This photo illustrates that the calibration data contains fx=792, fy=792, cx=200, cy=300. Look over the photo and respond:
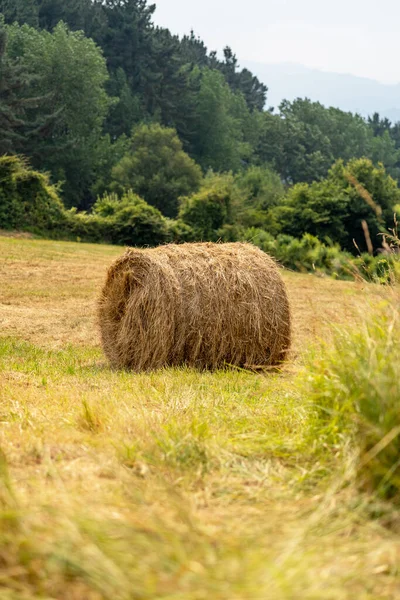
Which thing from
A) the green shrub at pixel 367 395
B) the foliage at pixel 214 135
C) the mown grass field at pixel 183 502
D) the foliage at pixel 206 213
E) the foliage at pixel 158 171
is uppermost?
the foliage at pixel 214 135

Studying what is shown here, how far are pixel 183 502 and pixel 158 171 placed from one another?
5801cm

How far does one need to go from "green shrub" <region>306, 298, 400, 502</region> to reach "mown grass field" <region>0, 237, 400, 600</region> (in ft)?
0.37

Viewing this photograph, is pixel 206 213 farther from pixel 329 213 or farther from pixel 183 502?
pixel 183 502

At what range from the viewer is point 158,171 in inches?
2373

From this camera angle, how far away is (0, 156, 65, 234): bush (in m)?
30.7

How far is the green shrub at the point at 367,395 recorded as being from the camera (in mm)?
3646

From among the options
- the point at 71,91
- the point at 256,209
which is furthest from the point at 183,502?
the point at 71,91

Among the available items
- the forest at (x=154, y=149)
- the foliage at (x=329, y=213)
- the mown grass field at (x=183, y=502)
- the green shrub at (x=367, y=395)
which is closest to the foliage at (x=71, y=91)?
the forest at (x=154, y=149)

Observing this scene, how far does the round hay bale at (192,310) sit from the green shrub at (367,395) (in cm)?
468

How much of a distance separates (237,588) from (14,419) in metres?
3.16

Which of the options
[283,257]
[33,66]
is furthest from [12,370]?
[33,66]

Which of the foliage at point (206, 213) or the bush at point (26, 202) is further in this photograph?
the foliage at point (206, 213)

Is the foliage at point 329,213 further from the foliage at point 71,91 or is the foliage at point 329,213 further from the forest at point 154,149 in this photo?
the foliage at point 71,91

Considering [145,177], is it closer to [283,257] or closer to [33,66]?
[33,66]
